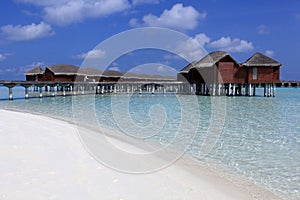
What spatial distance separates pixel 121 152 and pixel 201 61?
25.5 metres

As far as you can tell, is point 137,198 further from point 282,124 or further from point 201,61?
point 201,61

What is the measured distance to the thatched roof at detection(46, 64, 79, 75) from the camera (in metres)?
32.7

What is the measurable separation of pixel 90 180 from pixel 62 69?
31182mm

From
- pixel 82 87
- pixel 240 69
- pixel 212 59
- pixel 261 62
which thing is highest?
pixel 212 59

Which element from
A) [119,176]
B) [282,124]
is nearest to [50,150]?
[119,176]

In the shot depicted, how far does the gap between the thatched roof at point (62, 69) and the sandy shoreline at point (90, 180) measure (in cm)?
2836

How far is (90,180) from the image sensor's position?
3.91 m

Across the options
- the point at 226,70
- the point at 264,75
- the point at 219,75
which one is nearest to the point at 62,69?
the point at 219,75

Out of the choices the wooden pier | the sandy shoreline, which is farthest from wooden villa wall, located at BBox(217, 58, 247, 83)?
the sandy shoreline

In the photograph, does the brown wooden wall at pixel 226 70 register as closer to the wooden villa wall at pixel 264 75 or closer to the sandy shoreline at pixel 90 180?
the wooden villa wall at pixel 264 75

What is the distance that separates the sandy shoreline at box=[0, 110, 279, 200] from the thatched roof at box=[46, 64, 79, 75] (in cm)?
2836

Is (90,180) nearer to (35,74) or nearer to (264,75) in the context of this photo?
(264,75)

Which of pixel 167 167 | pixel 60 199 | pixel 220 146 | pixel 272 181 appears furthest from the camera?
pixel 220 146

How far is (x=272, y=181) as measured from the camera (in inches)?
181
